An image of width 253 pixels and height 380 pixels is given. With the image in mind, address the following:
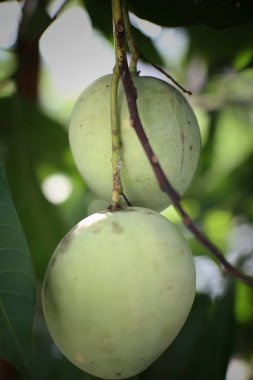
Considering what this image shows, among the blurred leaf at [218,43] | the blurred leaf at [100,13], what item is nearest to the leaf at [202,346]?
the blurred leaf at [218,43]

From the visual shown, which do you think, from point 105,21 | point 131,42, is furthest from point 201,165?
point 131,42

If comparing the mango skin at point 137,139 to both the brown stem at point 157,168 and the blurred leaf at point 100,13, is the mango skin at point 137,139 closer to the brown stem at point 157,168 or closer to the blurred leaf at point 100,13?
the brown stem at point 157,168

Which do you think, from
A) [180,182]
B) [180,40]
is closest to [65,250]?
[180,182]

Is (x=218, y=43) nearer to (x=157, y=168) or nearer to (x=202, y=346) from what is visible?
(x=202, y=346)

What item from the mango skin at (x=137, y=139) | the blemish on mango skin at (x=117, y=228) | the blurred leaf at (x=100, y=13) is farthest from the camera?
the blurred leaf at (x=100, y=13)

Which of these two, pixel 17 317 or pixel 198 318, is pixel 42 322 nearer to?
pixel 198 318

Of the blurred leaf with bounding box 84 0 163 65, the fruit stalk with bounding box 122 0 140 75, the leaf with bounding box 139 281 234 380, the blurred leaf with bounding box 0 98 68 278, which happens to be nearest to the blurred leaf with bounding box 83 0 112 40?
the blurred leaf with bounding box 84 0 163 65

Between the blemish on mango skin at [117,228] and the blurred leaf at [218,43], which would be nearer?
the blemish on mango skin at [117,228]
